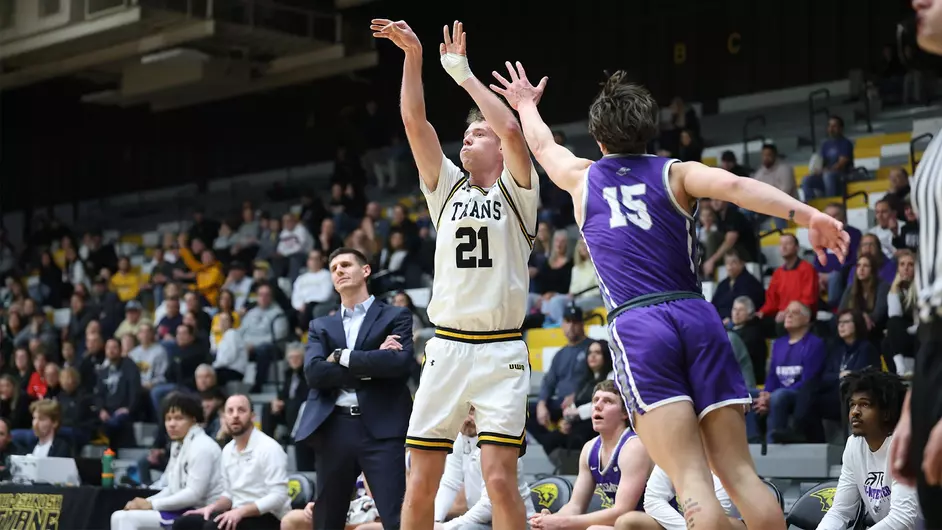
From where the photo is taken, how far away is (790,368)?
9.77 meters

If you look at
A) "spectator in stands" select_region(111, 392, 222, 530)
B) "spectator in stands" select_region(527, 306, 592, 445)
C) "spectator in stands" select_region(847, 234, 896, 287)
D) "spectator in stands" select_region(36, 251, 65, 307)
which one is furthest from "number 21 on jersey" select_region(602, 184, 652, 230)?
"spectator in stands" select_region(36, 251, 65, 307)

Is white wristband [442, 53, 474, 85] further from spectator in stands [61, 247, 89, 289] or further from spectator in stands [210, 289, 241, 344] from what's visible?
spectator in stands [61, 247, 89, 289]

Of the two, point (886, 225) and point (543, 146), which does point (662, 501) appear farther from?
point (886, 225)

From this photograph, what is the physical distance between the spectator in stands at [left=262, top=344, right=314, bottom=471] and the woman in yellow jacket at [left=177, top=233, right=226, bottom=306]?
4548 mm

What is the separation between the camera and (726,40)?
21250 mm

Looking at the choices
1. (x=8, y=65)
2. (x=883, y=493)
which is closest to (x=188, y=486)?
(x=883, y=493)

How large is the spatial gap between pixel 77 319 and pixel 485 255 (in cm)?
1387

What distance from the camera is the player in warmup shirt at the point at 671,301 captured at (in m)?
3.98

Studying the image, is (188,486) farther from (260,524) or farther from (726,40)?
(726,40)

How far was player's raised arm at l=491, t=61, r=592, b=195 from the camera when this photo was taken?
460 centimetres

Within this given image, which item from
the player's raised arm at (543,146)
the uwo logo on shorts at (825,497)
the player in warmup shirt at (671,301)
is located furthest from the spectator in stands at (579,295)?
the player in warmup shirt at (671,301)

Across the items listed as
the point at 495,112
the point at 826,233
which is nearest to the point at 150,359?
the point at 495,112

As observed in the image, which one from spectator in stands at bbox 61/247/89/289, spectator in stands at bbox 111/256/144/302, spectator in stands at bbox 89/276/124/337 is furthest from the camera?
spectator in stands at bbox 61/247/89/289

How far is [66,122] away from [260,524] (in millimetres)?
19365
